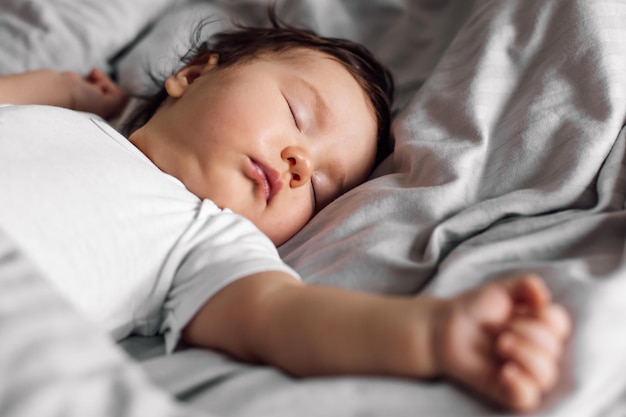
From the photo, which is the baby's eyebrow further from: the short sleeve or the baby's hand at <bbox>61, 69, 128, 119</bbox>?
the baby's hand at <bbox>61, 69, 128, 119</bbox>

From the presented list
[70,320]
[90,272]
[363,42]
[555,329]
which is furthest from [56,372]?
[363,42]

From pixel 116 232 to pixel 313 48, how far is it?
534mm

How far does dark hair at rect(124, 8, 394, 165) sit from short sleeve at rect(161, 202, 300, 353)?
1.17 feet

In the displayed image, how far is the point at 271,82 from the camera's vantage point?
1.07m

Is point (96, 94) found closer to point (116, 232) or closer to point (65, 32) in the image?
point (65, 32)

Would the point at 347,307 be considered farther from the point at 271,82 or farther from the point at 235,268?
the point at 271,82

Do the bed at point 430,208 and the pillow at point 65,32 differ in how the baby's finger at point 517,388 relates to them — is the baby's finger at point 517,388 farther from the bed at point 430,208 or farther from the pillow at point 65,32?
the pillow at point 65,32

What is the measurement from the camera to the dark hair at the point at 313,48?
3.93 ft

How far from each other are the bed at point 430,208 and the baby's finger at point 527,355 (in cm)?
3

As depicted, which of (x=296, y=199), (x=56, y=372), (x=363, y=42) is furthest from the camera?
(x=363, y=42)

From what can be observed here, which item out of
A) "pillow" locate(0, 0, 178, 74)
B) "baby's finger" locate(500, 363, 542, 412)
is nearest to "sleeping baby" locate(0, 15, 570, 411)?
"baby's finger" locate(500, 363, 542, 412)

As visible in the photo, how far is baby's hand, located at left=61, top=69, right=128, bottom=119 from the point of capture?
140cm

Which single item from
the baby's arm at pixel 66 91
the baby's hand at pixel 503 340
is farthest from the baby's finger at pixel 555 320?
the baby's arm at pixel 66 91

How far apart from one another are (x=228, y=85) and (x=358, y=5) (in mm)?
534
